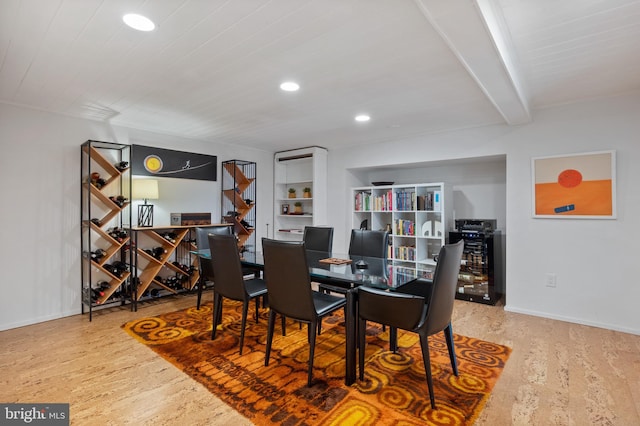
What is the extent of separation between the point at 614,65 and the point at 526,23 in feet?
3.83

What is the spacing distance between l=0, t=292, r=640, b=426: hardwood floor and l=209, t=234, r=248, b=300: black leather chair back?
701 mm

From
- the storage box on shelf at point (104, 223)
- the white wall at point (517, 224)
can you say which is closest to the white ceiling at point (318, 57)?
the white wall at point (517, 224)

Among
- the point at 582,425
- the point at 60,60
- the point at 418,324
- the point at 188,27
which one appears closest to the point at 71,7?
the point at 188,27

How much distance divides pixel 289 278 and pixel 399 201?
3013mm

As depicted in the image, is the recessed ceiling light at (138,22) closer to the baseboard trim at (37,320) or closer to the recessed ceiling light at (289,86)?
the recessed ceiling light at (289,86)

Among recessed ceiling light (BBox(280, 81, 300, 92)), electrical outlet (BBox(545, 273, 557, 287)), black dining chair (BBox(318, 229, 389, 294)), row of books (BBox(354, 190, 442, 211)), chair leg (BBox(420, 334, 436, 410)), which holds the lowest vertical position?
chair leg (BBox(420, 334, 436, 410))

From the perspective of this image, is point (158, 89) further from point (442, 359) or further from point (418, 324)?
point (442, 359)

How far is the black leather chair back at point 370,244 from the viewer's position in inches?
133

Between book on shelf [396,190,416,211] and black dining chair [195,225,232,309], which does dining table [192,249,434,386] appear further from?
book on shelf [396,190,416,211]

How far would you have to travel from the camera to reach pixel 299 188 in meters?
5.95

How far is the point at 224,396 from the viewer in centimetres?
203

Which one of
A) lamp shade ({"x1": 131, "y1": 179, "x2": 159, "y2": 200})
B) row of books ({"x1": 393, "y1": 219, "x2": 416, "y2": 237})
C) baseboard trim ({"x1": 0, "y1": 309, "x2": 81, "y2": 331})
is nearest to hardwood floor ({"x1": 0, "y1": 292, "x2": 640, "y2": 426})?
baseboard trim ({"x1": 0, "y1": 309, "x2": 81, "y2": 331})

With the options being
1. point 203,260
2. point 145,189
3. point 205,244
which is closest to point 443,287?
point 203,260

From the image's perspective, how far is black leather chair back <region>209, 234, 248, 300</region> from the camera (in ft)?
8.61
